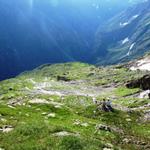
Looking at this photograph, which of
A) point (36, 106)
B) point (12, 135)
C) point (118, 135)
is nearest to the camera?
point (12, 135)

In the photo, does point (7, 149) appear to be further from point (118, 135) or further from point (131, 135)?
point (131, 135)

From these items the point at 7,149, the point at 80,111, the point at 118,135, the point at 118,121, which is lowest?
the point at 7,149

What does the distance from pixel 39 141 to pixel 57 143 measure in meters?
2.18

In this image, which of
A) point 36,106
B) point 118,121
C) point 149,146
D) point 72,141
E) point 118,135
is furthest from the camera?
point 36,106

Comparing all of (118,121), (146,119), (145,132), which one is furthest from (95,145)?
(146,119)

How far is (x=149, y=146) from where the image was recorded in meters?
42.1

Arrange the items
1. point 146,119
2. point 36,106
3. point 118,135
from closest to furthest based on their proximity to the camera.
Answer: point 118,135 → point 146,119 → point 36,106

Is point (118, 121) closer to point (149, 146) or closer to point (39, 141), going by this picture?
point (149, 146)

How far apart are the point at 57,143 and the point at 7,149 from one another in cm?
372

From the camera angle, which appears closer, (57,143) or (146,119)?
(57,143)

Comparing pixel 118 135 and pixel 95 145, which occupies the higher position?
pixel 118 135

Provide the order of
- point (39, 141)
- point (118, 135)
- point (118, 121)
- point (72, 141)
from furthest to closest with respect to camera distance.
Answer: point (118, 121), point (118, 135), point (39, 141), point (72, 141)

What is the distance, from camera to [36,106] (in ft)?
248

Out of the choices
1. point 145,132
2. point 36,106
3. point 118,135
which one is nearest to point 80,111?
point 36,106
